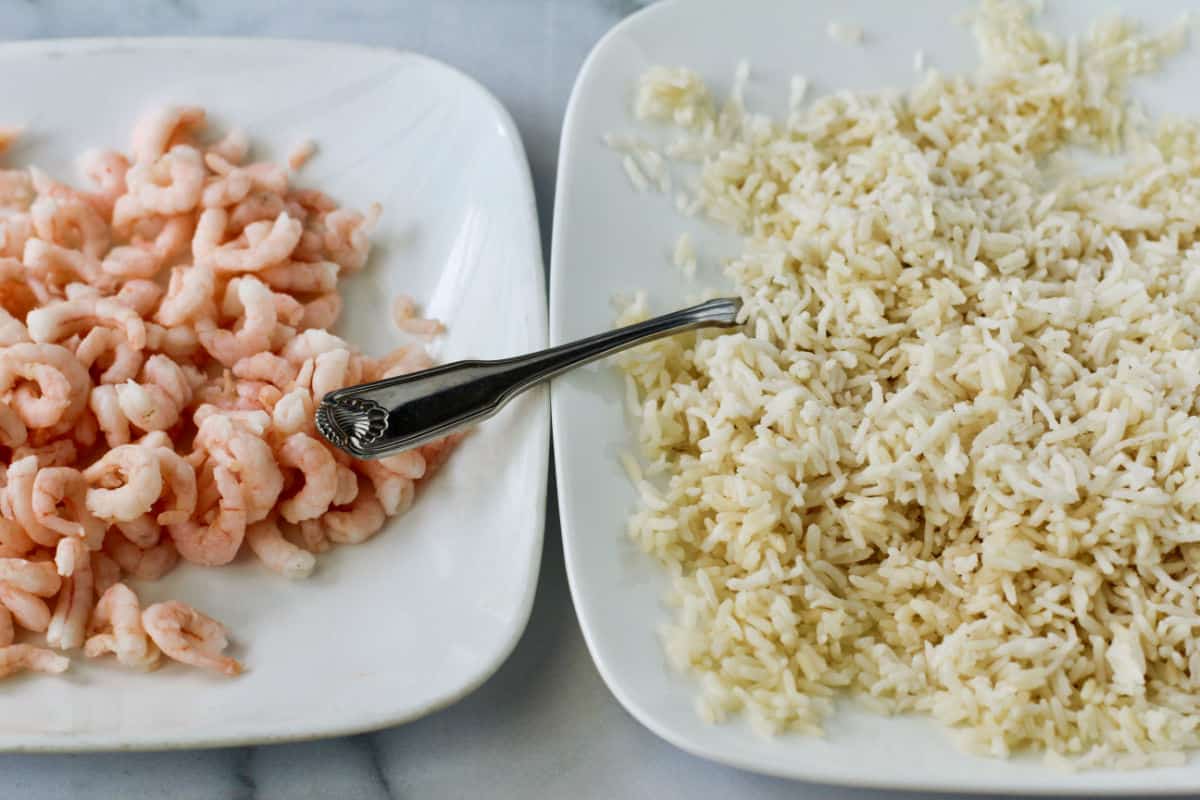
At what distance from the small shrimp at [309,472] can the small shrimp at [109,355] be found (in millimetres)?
304

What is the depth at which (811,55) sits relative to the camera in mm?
2262

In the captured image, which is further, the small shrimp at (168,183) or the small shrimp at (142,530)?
the small shrimp at (168,183)

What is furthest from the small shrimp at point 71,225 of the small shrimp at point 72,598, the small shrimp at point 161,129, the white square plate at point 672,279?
the white square plate at point 672,279

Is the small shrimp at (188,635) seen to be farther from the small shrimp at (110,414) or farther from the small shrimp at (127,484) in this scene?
the small shrimp at (110,414)

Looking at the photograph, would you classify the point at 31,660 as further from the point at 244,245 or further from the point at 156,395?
the point at 244,245

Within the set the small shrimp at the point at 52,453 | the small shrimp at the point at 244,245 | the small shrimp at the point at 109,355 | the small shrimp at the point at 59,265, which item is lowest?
the small shrimp at the point at 52,453

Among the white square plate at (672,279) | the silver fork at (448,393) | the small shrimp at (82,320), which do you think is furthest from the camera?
the small shrimp at (82,320)

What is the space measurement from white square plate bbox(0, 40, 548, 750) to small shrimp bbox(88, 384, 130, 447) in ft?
0.78

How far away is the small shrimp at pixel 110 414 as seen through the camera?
1840mm

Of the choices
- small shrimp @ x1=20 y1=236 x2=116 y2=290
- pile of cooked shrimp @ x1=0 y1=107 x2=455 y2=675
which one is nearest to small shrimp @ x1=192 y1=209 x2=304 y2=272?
pile of cooked shrimp @ x1=0 y1=107 x2=455 y2=675

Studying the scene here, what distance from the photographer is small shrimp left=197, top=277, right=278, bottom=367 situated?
1.96m

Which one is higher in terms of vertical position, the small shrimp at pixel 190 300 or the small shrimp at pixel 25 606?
the small shrimp at pixel 190 300

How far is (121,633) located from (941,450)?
1.23m

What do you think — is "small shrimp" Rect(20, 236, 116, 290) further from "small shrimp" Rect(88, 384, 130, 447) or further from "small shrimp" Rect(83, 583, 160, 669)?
"small shrimp" Rect(83, 583, 160, 669)
